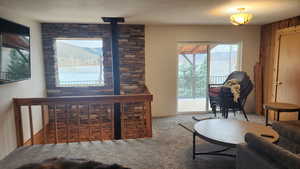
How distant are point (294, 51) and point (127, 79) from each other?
351cm

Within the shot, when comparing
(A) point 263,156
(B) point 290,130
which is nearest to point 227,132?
(B) point 290,130

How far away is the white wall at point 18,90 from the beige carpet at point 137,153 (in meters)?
0.23

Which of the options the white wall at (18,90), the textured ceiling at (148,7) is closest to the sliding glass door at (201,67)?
the textured ceiling at (148,7)

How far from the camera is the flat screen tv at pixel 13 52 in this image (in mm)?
2898

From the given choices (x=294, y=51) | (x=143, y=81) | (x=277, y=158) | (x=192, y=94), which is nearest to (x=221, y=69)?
(x=192, y=94)

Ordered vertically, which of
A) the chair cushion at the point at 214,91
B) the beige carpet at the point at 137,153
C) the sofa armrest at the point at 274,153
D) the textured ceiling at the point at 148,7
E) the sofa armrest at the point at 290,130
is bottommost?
the beige carpet at the point at 137,153

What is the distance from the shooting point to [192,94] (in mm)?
5527

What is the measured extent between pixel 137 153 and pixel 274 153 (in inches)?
72.0

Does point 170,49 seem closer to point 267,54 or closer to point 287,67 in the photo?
point 267,54

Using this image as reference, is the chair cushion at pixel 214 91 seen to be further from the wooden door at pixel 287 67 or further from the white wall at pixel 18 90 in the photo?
the white wall at pixel 18 90

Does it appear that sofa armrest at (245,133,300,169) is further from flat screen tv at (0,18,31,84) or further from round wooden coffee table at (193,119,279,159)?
flat screen tv at (0,18,31,84)

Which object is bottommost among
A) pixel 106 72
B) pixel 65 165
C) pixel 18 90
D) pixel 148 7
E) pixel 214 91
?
pixel 65 165

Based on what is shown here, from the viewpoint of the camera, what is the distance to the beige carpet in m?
2.76

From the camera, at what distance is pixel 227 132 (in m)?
2.79
